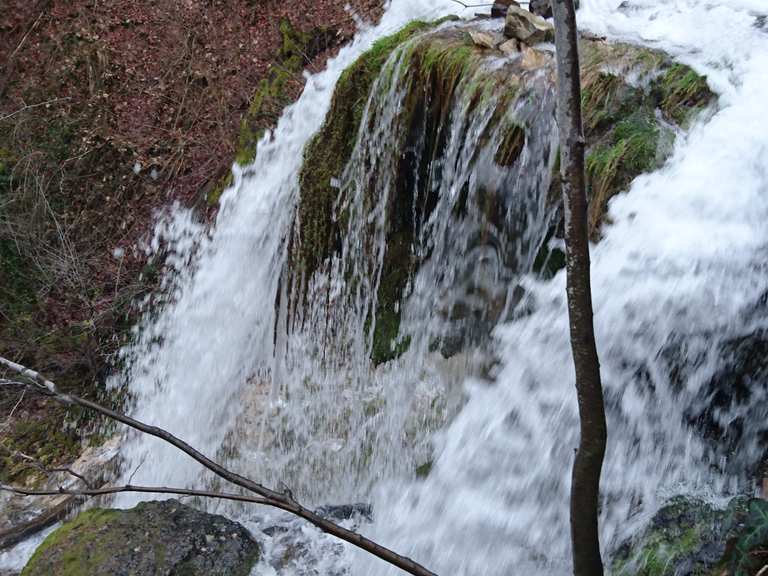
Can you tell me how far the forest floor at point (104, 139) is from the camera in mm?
6828

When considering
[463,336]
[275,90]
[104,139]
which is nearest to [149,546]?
[463,336]

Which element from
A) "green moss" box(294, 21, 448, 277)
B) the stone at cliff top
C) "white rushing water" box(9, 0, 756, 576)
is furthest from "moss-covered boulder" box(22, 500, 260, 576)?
the stone at cliff top

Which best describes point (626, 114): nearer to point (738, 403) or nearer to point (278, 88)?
point (738, 403)

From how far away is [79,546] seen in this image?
3.70 meters

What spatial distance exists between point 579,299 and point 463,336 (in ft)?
7.96

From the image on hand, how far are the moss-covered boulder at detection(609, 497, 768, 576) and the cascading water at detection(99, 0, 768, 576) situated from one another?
0.30 feet

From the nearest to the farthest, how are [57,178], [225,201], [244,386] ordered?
[244,386] → [225,201] → [57,178]

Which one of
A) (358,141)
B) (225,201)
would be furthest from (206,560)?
(225,201)

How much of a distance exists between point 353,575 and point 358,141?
2.89m

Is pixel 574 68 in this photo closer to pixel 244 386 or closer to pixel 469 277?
pixel 469 277

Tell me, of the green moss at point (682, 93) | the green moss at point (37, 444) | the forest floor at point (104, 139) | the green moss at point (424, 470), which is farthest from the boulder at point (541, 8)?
the green moss at point (37, 444)

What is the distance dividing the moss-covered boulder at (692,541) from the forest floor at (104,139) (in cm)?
508

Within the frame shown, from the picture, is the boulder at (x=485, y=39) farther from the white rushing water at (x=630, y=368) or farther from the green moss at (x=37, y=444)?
the green moss at (x=37, y=444)

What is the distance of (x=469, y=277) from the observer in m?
4.11
